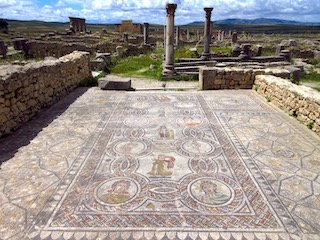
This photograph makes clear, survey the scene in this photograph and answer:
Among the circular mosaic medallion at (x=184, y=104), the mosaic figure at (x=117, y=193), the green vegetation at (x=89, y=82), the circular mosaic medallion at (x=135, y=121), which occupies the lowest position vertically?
the mosaic figure at (x=117, y=193)

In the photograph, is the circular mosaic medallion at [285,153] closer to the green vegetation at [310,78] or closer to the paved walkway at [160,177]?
the paved walkway at [160,177]

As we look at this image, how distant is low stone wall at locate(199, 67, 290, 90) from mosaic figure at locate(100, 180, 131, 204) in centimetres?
594

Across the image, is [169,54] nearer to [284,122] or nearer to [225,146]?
[284,122]

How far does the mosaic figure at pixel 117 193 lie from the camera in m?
2.91

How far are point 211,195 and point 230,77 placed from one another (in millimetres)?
6178

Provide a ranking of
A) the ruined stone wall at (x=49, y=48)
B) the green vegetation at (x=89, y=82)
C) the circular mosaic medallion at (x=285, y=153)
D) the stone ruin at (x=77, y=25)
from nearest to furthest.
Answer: the circular mosaic medallion at (x=285, y=153), the green vegetation at (x=89, y=82), the ruined stone wall at (x=49, y=48), the stone ruin at (x=77, y=25)

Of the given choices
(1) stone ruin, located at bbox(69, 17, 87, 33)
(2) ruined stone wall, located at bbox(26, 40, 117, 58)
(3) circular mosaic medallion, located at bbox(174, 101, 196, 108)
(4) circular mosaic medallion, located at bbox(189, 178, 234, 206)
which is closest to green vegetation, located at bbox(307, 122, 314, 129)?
(3) circular mosaic medallion, located at bbox(174, 101, 196, 108)

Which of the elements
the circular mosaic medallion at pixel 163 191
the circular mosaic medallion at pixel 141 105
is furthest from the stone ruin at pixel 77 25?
the circular mosaic medallion at pixel 163 191

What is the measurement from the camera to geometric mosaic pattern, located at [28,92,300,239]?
98.4 inches

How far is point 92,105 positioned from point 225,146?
12.8 feet

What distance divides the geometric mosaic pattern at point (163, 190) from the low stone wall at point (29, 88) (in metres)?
1.76

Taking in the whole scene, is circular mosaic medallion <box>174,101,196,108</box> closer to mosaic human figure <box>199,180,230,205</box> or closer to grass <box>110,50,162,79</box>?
mosaic human figure <box>199,180,230,205</box>

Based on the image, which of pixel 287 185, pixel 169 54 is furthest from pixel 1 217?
pixel 169 54

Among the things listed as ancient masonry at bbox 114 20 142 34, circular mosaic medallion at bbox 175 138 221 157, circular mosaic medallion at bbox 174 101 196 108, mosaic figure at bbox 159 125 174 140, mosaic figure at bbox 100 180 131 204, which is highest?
ancient masonry at bbox 114 20 142 34
